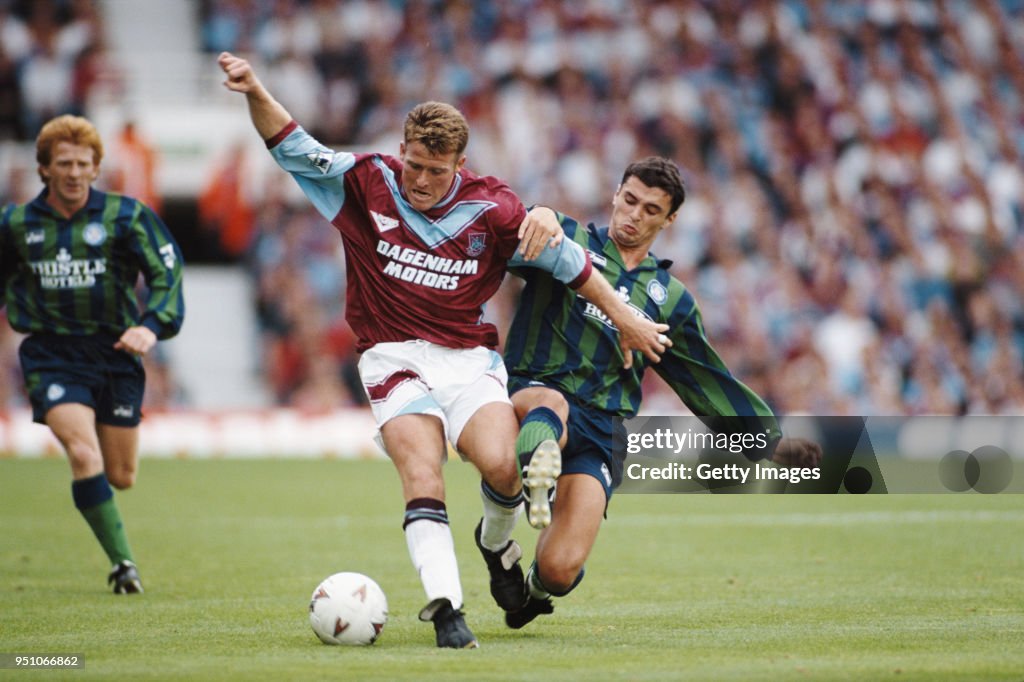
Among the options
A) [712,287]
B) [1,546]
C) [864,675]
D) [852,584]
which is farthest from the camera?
[712,287]

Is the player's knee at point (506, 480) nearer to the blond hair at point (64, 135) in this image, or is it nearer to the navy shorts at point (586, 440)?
the navy shorts at point (586, 440)

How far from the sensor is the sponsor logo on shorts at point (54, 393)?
8539mm

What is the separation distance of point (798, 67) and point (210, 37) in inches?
373

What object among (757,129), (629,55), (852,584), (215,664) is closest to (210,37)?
(629,55)

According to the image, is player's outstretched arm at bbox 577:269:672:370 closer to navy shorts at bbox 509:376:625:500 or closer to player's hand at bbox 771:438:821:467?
navy shorts at bbox 509:376:625:500

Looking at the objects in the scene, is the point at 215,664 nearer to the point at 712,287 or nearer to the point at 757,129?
the point at 712,287

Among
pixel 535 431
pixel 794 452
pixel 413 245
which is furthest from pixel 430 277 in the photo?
pixel 794 452

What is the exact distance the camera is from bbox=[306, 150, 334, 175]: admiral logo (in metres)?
6.43

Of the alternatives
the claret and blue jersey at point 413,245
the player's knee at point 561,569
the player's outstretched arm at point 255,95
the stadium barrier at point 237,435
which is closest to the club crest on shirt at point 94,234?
the claret and blue jersey at point 413,245

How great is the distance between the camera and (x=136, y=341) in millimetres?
8328

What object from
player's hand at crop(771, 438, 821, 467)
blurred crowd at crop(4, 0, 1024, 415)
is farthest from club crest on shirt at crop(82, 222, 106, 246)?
blurred crowd at crop(4, 0, 1024, 415)

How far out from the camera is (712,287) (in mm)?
21172

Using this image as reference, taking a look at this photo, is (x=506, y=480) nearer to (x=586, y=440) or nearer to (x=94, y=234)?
(x=586, y=440)

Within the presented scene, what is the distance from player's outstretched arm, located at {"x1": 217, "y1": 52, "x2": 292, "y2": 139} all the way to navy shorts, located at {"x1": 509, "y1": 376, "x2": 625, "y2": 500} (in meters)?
1.80
